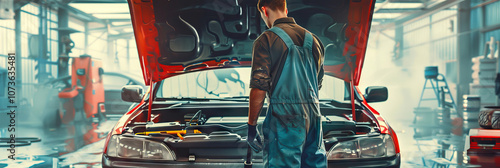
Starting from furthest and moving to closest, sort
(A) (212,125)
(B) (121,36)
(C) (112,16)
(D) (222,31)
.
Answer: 1. (B) (121,36)
2. (C) (112,16)
3. (D) (222,31)
4. (A) (212,125)

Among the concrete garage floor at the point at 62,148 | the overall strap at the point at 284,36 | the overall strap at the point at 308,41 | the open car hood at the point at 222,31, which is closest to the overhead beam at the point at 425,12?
the concrete garage floor at the point at 62,148

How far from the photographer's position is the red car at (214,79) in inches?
102

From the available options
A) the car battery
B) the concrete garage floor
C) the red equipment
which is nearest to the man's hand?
the car battery

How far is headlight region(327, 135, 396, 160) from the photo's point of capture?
2.50 meters

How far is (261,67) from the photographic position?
6.77 ft

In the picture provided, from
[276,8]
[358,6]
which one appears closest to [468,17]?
[358,6]

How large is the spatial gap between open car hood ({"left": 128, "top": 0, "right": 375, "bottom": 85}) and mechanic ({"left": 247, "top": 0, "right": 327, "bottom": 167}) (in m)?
1.02

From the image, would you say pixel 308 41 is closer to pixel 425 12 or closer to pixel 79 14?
pixel 425 12

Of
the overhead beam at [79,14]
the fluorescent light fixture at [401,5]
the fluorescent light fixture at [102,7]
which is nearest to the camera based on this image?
the overhead beam at [79,14]

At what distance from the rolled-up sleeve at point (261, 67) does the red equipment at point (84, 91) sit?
9155 mm

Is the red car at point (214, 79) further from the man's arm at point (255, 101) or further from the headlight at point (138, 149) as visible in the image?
the man's arm at point (255, 101)

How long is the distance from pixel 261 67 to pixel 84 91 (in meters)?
9.40

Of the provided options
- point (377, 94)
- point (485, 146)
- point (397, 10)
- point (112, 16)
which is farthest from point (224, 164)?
point (112, 16)

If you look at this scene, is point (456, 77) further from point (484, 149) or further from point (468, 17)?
point (484, 149)
